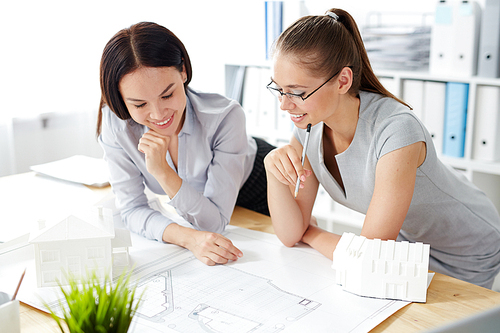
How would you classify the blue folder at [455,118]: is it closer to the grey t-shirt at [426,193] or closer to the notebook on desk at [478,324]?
the grey t-shirt at [426,193]

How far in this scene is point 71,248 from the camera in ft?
3.12

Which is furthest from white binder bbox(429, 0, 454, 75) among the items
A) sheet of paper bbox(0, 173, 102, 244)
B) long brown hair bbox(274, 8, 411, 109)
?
sheet of paper bbox(0, 173, 102, 244)

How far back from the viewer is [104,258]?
38.1 inches

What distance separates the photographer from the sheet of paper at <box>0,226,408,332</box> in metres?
0.82

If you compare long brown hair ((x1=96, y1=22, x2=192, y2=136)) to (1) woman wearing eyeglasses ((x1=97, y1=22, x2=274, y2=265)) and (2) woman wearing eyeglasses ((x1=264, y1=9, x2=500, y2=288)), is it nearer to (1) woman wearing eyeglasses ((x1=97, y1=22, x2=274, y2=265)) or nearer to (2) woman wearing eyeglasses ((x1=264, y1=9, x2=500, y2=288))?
(1) woman wearing eyeglasses ((x1=97, y1=22, x2=274, y2=265))

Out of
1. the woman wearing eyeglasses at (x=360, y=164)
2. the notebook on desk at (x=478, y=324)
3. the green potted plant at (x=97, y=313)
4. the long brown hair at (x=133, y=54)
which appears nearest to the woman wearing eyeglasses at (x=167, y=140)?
the long brown hair at (x=133, y=54)

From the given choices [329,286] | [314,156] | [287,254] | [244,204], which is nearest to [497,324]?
[329,286]

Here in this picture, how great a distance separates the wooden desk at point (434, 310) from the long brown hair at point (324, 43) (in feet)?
1.68

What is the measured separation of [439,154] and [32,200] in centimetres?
168

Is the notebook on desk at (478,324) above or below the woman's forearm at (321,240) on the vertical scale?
above

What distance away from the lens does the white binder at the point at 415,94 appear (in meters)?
2.13

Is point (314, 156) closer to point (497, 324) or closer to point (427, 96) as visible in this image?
point (497, 324)

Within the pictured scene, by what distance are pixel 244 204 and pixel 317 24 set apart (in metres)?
0.72

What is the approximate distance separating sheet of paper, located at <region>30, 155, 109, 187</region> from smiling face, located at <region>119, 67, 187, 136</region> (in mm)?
468
